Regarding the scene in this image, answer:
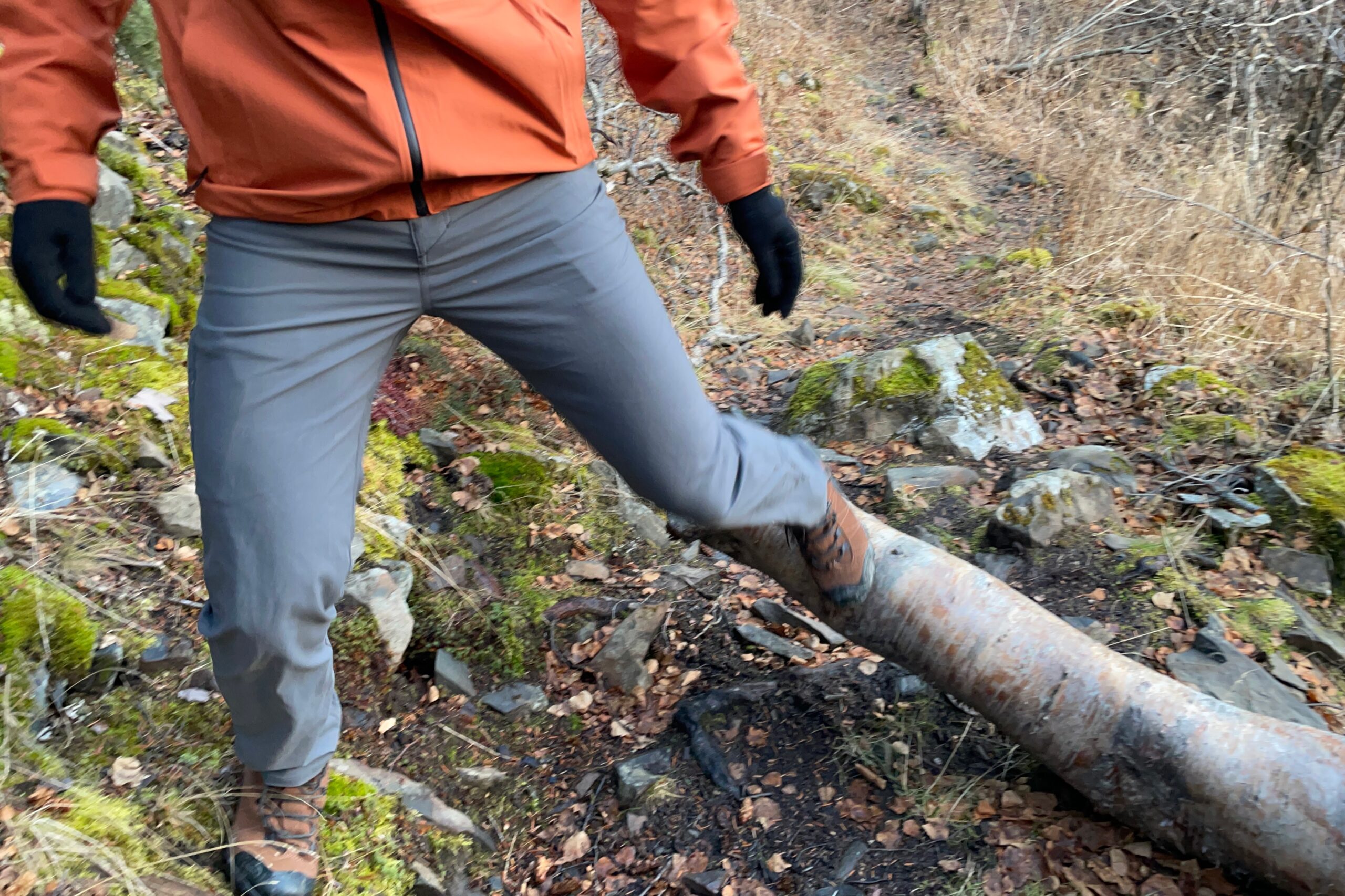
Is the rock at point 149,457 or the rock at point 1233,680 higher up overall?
the rock at point 149,457

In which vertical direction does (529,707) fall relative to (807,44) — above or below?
below

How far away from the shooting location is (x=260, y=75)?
1.49 metres

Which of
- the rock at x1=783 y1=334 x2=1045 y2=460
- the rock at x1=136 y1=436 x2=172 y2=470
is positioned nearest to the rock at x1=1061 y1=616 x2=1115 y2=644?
the rock at x1=783 y1=334 x2=1045 y2=460

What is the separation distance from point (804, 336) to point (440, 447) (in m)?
2.78

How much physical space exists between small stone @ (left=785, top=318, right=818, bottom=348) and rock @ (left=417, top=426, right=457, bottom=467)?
2666mm

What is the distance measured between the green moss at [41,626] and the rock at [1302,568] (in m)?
3.86

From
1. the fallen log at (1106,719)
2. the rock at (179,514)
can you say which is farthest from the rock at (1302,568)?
the rock at (179,514)

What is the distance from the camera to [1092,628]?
2895 mm

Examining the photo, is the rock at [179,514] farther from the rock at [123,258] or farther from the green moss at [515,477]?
the rock at [123,258]

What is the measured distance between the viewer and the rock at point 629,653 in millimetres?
2918

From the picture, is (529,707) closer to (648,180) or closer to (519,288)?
(519,288)

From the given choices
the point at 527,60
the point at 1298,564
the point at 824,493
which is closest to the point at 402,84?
the point at 527,60

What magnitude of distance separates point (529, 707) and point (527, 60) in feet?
6.61

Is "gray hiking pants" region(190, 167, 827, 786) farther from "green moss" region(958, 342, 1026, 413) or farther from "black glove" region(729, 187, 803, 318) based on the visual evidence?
"green moss" region(958, 342, 1026, 413)
